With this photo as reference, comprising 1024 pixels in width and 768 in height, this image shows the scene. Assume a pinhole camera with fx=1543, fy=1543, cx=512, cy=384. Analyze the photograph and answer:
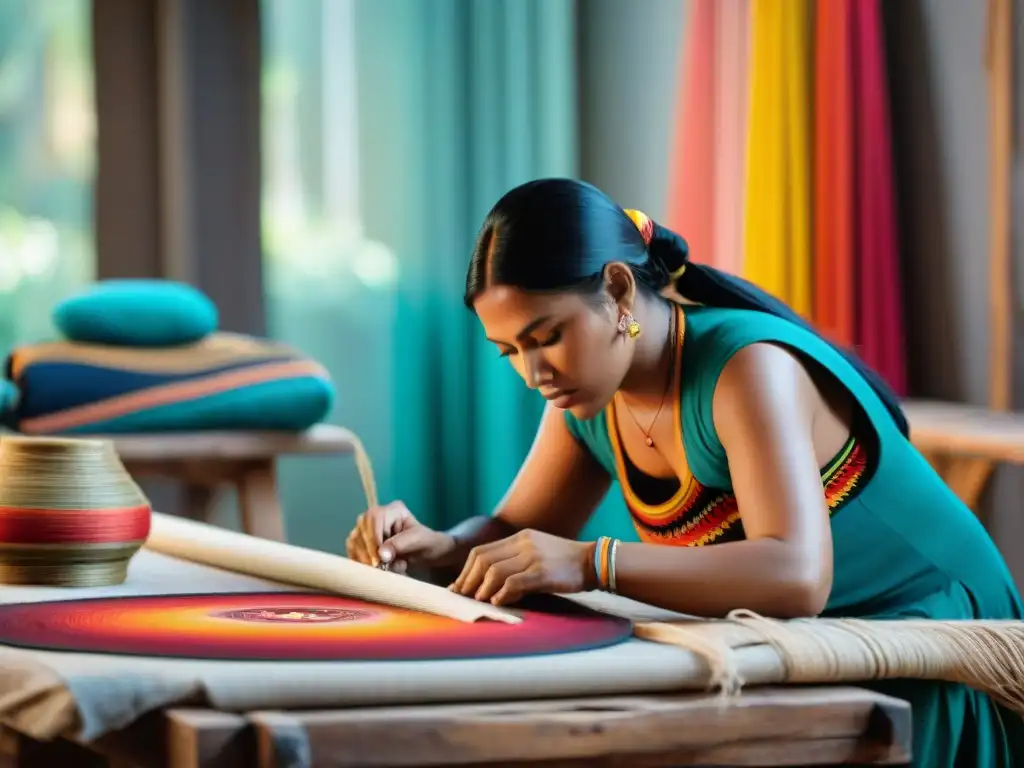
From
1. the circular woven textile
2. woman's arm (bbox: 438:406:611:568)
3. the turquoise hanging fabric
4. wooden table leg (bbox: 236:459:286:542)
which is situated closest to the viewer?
the circular woven textile

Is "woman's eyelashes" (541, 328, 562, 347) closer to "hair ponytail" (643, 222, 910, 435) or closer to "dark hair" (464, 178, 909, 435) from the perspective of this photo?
"dark hair" (464, 178, 909, 435)

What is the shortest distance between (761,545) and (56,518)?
2.20 ft

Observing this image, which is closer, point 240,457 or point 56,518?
point 56,518

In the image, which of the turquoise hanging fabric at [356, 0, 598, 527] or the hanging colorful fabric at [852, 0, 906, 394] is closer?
the hanging colorful fabric at [852, 0, 906, 394]

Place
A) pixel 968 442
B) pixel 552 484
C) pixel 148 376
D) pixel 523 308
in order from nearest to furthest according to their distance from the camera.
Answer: pixel 523 308, pixel 552 484, pixel 968 442, pixel 148 376

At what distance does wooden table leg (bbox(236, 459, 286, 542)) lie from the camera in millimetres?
3031

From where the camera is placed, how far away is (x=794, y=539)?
128cm

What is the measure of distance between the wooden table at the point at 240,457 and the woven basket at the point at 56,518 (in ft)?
4.59

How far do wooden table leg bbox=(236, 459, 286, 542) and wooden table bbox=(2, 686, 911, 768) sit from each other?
1.89 m

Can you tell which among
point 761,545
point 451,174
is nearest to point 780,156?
point 451,174

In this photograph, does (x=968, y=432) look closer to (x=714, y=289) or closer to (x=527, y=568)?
(x=714, y=289)

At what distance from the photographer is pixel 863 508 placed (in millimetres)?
1488

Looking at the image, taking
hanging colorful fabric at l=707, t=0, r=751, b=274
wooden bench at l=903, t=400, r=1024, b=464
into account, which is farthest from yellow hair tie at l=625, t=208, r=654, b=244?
hanging colorful fabric at l=707, t=0, r=751, b=274

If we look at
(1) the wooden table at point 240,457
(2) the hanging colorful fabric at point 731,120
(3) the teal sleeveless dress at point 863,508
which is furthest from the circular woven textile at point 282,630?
(2) the hanging colorful fabric at point 731,120
